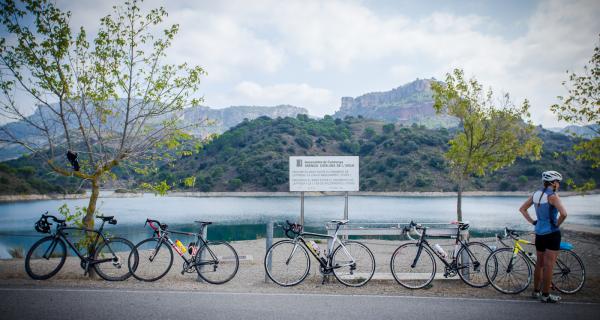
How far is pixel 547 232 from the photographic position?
575cm

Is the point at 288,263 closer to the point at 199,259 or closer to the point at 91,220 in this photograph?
the point at 199,259

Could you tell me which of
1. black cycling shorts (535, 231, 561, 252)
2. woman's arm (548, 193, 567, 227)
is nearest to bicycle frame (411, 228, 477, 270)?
black cycling shorts (535, 231, 561, 252)

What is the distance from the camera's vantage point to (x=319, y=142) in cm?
9606

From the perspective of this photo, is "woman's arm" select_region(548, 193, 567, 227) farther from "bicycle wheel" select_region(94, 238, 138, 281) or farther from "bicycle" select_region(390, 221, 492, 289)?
"bicycle wheel" select_region(94, 238, 138, 281)

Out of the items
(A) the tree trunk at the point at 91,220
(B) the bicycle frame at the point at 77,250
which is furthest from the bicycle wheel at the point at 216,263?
(A) the tree trunk at the point at 91,220

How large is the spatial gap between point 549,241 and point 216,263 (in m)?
5.51

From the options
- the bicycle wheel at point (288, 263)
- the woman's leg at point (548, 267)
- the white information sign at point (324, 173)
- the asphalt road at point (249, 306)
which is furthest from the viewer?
the white information sign at point (324, 173)

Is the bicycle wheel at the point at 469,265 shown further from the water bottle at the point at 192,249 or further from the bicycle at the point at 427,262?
the water bottle at the point at 192,249

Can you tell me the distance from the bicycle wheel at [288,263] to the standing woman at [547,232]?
3.71 metres

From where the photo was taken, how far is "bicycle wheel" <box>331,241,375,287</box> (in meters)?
6.70

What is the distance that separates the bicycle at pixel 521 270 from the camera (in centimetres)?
627

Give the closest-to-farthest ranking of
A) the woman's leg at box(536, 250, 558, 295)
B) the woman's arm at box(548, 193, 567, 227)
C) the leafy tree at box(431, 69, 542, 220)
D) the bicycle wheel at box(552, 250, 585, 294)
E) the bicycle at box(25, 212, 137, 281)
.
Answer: the woman's arm at box(548, 193, 567, 227), the woman's leg at box(536, 250, 558, 295), the bicycle wheel at box(552, 250, 585, 294), the bicycle at box(25, 212, 137, 281), the leafy tree at box(431, 69, 542, 220)

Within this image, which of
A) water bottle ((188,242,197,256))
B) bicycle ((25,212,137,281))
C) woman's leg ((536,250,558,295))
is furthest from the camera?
water bottle ((188,242,197,256))

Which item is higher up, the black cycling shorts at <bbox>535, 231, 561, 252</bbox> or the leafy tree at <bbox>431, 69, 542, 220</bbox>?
the leafy tree at <bbox>431, 69, 542, 220</bbox>
